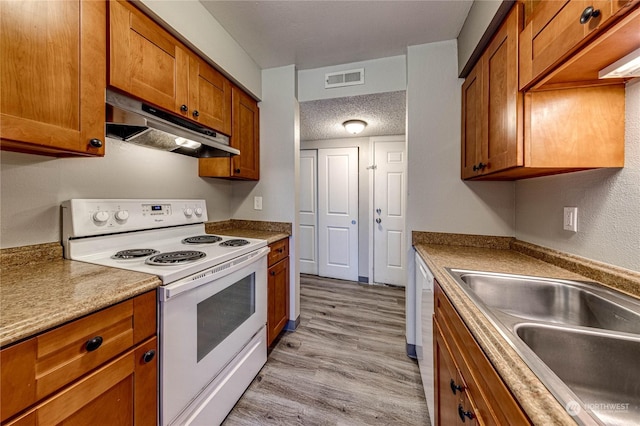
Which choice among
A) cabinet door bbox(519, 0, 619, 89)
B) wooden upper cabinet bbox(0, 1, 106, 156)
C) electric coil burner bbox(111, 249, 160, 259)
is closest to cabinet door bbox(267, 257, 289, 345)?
electric coil burner bbox(111, 249, 160, 259)

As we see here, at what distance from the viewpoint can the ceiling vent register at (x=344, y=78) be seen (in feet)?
6.89

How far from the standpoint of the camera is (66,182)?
1.23m

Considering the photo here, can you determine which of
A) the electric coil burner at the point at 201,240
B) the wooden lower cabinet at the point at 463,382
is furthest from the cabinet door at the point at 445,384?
the electric coil burner at the point at 201,240

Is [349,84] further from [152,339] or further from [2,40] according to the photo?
[152,339]

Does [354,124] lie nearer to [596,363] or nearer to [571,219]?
[571,219]

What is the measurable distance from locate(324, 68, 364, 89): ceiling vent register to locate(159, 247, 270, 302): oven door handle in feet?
5.21

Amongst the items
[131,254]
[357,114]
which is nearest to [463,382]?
[131,254]

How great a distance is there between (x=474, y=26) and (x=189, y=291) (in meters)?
2.15

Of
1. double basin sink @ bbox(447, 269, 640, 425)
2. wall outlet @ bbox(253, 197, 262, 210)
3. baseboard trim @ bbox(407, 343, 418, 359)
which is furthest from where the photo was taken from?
wall outlet @ bbox(253, 197, 262, 210)

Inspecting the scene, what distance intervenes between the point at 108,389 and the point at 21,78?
1.10m

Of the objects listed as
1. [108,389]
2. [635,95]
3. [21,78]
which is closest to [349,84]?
[635,95]

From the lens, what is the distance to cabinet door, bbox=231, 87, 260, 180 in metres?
1.99

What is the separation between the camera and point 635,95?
89 cm

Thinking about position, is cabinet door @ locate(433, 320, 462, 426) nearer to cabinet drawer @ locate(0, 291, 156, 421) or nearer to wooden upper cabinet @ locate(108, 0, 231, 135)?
cabinet drawer @ locate(0, 291, 156, 421)
